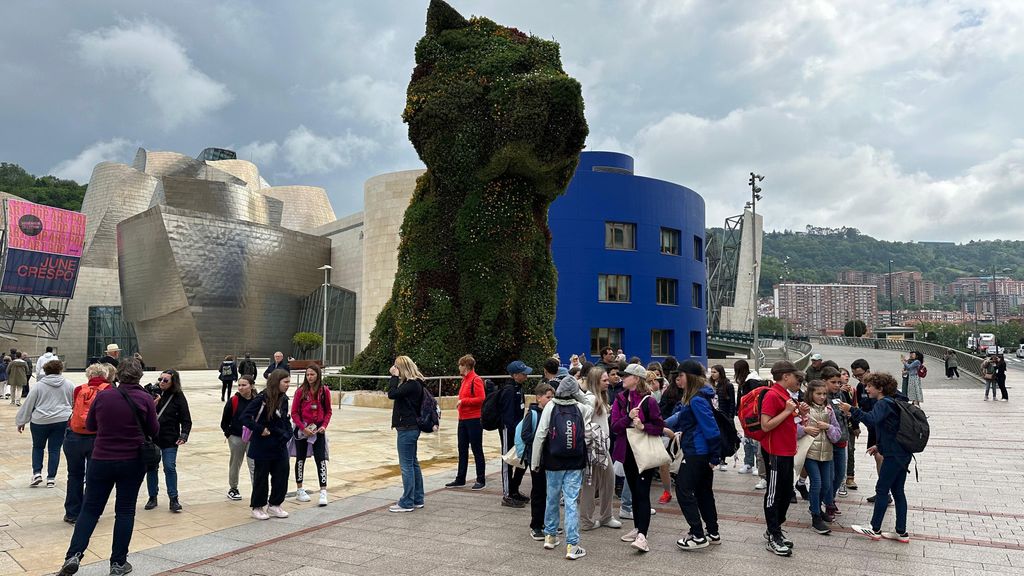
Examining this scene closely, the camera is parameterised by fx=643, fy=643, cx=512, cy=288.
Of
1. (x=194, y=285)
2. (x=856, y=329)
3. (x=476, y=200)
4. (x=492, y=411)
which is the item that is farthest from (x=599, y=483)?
(x=856, y=329)

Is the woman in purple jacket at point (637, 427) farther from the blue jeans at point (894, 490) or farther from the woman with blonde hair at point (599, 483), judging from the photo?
the blue jeans at point (894, 490)

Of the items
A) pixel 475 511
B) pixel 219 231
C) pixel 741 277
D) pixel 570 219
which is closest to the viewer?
pixel 475 511

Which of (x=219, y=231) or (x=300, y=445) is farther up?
(x=219, y=231)

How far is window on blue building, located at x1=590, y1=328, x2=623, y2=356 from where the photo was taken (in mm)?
35781

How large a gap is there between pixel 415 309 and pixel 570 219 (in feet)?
61.1

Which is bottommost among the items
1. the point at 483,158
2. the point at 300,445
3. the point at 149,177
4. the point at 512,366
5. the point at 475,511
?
the point at 475,511

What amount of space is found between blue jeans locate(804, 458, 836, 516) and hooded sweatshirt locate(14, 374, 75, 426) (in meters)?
8.77

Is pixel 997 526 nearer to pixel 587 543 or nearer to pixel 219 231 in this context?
pixel 587 543

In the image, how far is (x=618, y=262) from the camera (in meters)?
36.4

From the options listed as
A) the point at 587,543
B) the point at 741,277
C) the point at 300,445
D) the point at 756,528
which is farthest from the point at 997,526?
the point at 741,277

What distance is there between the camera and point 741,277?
252 feet

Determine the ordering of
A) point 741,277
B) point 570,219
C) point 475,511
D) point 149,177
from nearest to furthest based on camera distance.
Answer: point 475,511
point 570,219
point 149,177
point 741,277

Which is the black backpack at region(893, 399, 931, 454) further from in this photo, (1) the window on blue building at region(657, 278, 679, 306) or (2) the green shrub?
(1) the window on blue building at region(657, 278, 679, 306)

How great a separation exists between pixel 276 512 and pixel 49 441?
359 centimetres
